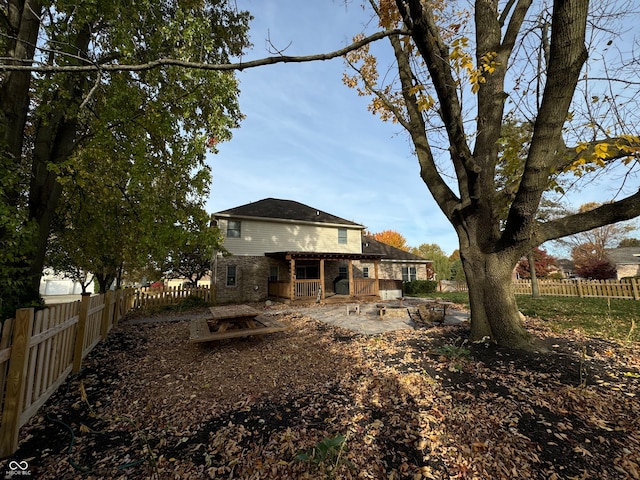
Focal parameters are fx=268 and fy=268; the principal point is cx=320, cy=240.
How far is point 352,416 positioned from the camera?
126 inches

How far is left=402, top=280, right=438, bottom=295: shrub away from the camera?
74.9ft

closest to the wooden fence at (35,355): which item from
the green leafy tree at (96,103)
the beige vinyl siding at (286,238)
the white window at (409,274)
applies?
the green leafy tree at (96,103)

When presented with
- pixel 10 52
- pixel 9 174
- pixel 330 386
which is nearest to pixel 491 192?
pixel 330 386

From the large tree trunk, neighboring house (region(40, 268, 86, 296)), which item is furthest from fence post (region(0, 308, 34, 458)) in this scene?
neighboring house (region(40, 268, 86, 296))

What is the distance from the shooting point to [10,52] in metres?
5.43

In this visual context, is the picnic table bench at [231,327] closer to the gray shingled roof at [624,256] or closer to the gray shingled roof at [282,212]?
the gray shingled roof at [282,212]

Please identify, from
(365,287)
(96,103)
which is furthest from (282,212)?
(96,103)

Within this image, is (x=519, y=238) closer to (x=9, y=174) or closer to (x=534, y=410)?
(x=534, y=410)

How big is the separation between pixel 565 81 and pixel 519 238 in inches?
92.0

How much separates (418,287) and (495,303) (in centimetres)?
1898

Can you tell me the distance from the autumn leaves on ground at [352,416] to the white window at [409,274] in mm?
18357

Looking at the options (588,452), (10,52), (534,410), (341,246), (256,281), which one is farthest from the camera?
(341,246)

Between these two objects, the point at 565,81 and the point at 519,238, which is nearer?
the point at 565,81

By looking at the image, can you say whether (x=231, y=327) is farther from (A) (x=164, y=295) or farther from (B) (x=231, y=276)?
(B) (x=231, y=276)
